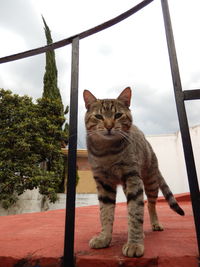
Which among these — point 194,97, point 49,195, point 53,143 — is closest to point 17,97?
point 53,143

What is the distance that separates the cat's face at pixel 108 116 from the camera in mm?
1873

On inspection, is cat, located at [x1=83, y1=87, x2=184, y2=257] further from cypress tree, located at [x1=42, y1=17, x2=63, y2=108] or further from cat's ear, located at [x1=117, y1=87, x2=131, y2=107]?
cypress tree, located at [x1=42, y1=17, x2=63, y2=108]

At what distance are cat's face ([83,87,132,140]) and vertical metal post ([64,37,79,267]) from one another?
0.61m

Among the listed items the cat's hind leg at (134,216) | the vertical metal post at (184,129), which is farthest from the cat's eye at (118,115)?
the vertical metal post at (184,129)

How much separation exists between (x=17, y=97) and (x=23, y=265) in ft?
26.6

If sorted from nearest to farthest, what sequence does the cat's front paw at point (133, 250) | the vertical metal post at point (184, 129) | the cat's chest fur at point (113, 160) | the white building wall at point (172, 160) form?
the vertical metal post at point (184, 129) < the cat's front paw at point (133, 250) < the cat's chest fur at point (113, 160) < the white building wall at point (172, 160)

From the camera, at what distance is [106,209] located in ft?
5.99

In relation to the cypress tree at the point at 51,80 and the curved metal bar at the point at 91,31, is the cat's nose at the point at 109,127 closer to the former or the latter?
the curved metal bar at the point at 91,31

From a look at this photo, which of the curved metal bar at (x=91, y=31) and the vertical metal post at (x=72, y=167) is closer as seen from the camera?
the vertical metal post at (x=72, y=167)

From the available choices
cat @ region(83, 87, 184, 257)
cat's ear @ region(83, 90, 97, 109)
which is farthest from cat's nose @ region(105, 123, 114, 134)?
cat's ear @ region(83, 90, 97, 109)

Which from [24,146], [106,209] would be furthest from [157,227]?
[24,146]

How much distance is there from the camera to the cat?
5.17ft

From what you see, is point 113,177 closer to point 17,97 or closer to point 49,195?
point 49,195

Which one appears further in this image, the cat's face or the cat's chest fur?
the cat's face
